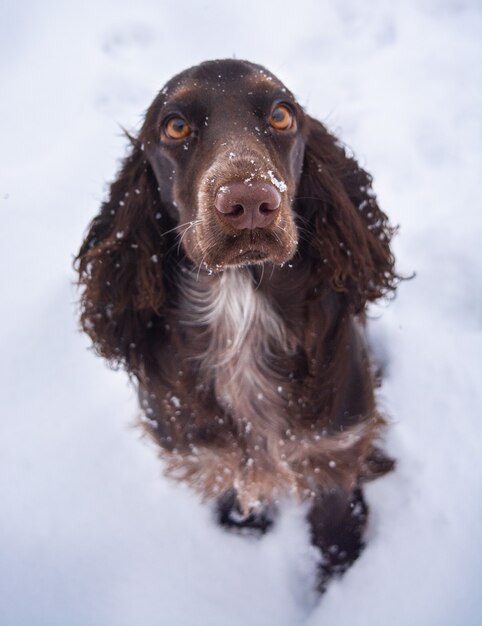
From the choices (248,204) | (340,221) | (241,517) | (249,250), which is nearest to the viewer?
(248,204)

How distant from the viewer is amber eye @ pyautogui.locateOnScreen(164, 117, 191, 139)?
221 centimetres

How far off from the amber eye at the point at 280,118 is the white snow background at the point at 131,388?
162 cm

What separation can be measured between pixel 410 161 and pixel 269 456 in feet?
9.15

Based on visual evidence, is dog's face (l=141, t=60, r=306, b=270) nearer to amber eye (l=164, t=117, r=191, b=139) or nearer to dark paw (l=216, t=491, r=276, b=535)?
amber eye (l=164, t=117, r=191, b=139)

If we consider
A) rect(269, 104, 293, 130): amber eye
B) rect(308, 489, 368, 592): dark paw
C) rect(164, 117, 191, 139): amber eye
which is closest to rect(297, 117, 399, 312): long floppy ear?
rect(269, 104, 293, 130): amber eye

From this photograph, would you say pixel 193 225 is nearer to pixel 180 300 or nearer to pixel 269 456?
pixel 180 300

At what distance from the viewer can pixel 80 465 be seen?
3441 mm

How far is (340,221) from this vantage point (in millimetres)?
2400

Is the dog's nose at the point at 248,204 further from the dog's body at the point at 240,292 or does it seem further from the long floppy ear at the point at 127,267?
the long floppy ear at the point at 127,267

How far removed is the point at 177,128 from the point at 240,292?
75cm

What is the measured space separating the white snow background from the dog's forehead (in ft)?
5.05

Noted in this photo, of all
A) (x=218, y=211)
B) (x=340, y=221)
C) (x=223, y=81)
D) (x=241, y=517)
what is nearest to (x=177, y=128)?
(x=223, y=81)

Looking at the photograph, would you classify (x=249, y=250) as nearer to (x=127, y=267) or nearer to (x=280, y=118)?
(x=280, y=118)

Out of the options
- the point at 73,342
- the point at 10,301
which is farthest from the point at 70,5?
the point at 73,342
